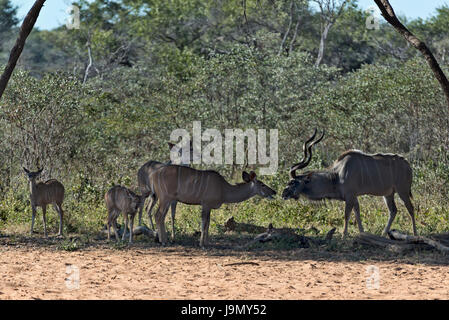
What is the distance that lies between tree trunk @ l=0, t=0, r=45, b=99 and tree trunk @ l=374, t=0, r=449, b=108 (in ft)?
15.2

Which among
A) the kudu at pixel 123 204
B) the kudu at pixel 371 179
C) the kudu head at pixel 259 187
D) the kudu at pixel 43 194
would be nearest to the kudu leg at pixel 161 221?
the kudu at pixel 123 204

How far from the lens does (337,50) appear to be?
104 ft

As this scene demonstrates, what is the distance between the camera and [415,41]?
8969 mm

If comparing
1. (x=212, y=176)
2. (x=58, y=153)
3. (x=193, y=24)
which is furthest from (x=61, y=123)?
(x=193, y=24)

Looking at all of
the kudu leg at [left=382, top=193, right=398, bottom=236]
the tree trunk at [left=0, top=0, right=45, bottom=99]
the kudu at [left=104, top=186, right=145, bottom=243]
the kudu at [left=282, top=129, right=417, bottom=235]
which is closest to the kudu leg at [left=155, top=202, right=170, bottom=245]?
the kudu at [left=104, top=186, right=145, bottom=243]

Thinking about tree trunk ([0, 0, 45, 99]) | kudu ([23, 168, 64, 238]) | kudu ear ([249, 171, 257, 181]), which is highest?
tree trunk ([0, 0, 45, 99])

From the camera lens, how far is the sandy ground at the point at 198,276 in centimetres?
605

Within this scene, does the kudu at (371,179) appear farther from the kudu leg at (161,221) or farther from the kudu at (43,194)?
the kudu at (43,194)

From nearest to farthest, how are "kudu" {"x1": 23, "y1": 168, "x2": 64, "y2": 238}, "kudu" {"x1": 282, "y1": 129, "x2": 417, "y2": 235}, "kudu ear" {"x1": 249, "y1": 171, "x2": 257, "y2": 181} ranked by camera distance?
"kudu ear" {"x1": 249, "y1": 171, "x2": 257, "y2": 181}
"kudu" {"x1": 23, "y1": 168, "x2": 64, "y2": 238}
"kudu" {"x1": 282, "y1": 129, "x2": 417, "y2": 235}

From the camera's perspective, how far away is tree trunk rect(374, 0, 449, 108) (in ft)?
29.2

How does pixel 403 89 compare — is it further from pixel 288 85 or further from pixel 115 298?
pixel 115 298

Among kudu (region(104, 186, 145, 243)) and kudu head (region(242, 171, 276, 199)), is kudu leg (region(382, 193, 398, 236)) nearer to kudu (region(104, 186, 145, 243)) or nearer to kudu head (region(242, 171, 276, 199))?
kudu head (region(242, 171, 276, 199))

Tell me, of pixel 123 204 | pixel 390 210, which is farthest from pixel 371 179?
pixel 123 204

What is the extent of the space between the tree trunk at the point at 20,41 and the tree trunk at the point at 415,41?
15.2 ft
